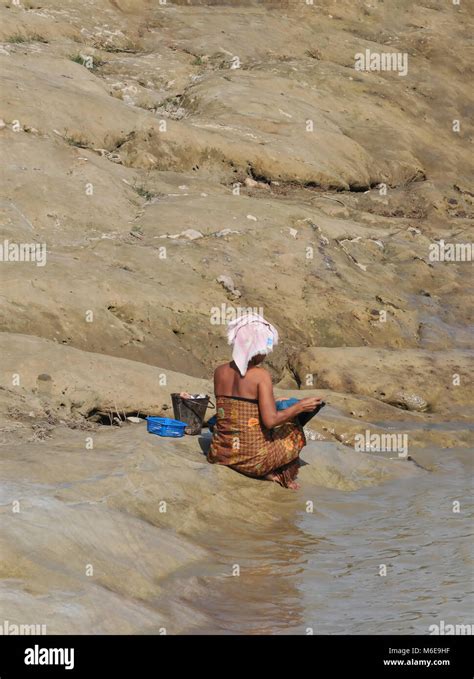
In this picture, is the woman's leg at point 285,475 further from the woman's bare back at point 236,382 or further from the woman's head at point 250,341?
the woman's head at point 250,341

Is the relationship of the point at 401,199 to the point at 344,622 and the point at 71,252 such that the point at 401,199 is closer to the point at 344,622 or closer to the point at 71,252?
the point at 71,252

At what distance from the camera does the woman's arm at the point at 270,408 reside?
7.86m

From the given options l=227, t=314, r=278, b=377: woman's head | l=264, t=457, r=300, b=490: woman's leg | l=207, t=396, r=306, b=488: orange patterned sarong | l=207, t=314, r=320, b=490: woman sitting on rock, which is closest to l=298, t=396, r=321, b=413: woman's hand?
l=207, t=314, r=320, b=490: woman sitting on rock

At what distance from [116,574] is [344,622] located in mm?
1126

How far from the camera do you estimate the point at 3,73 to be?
1435 centimetres

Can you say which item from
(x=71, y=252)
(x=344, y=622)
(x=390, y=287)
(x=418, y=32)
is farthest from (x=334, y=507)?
(x=418, y=32)

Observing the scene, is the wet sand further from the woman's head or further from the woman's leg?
the woman's head

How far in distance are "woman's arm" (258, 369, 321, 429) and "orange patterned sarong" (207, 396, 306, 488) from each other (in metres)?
0.09

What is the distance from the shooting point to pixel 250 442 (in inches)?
317

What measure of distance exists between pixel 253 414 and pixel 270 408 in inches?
6.3

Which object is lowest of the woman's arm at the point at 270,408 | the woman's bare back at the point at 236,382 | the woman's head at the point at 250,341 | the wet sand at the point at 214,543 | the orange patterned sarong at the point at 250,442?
the wet sand at the point at 214,543

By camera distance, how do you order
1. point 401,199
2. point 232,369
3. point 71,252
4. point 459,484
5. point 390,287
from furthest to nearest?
point 401,199 → point 390,287 → point 71,252 → point 459,484 → point 232,369

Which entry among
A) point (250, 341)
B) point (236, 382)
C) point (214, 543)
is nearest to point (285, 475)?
point (236, 382)

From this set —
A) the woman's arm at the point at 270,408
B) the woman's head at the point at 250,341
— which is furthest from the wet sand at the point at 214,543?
the woman's head at the point at 250,341
